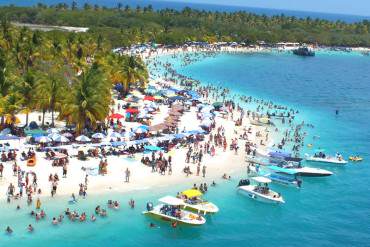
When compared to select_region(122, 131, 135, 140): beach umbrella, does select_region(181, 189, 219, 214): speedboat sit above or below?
below

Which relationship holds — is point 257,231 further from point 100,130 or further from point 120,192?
point 100,130

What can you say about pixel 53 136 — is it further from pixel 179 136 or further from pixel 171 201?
pixel 171 201

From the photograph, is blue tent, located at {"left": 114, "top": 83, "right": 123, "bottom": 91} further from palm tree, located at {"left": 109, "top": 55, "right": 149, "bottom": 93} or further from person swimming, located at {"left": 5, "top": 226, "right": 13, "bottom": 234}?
person swimming, located at {"left": 5, "top": 226, "right": 13, "bottom": 234}

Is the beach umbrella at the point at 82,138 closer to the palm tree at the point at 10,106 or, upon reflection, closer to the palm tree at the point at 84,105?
the palm tree at the point at 84,105

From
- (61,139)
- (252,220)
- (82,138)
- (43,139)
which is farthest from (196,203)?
(43,139)

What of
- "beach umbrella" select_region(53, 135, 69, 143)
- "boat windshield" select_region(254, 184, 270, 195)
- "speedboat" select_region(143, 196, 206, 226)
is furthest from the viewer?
"beach umbrella" select_region(53, 135, 69, 143)

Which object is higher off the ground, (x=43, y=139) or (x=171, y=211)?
(x=43, y=139)

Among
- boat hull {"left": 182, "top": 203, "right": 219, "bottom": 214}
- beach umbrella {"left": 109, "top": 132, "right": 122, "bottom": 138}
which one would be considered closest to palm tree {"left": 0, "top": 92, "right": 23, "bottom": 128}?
beach umbrella {"left": 109, "top": 132, "right": 122, "bottom": 138}
